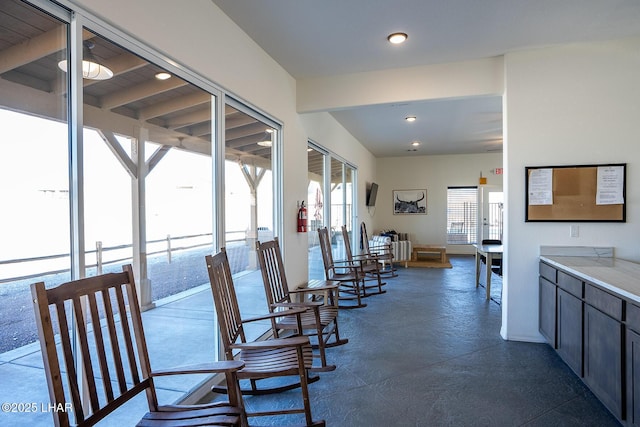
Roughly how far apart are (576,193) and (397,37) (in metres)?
2.23

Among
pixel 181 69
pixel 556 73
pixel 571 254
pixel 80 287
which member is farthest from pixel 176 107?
pixel 571 254

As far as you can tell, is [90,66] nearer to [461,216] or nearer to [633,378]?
[633,378]

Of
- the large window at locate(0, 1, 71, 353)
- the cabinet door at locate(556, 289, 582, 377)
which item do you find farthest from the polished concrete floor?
the large window at locate(0, 1, 71, 353)

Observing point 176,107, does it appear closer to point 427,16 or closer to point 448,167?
point 427,16

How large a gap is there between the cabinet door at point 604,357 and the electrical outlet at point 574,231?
1255mm

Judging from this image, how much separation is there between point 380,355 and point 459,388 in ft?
2.54

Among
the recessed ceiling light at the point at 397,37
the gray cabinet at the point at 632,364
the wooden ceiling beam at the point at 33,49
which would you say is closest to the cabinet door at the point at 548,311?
the gray cabinet at the point at 632,364

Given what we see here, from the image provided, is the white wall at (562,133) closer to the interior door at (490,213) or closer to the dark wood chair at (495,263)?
the dark wood chair at (495,263)

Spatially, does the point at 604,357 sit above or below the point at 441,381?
above

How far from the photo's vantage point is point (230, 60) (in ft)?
9.78

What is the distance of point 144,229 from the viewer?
2.42 metres

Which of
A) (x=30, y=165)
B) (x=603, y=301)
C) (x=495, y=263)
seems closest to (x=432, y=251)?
(x=495, y=263)

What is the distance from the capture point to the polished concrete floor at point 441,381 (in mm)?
2355

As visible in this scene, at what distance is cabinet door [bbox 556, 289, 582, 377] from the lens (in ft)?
8.65
